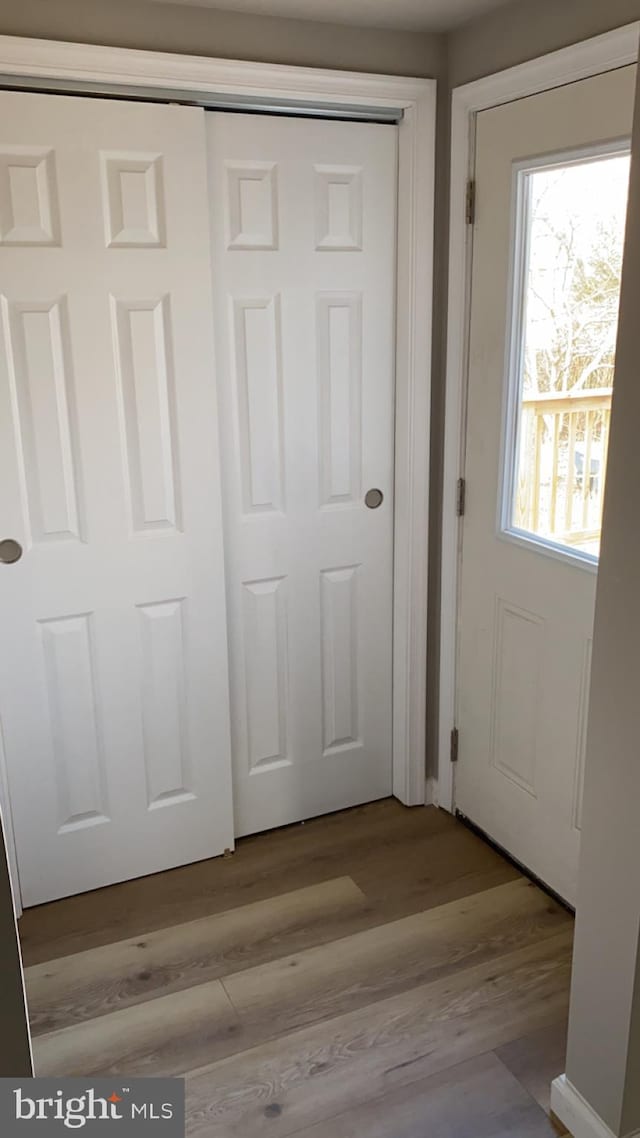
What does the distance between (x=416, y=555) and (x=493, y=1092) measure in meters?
1.38

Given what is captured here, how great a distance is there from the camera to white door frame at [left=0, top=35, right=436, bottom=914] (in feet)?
6.52

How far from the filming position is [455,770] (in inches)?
109

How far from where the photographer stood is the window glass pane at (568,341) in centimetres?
199

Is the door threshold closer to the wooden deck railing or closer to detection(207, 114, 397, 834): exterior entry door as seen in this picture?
detection(207, 114, 397, 834): exterior entry door

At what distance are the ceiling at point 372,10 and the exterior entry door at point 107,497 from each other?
0.27 metres

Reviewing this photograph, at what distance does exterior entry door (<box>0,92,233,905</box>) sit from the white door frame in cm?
7

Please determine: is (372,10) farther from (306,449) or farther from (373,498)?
(373,498)

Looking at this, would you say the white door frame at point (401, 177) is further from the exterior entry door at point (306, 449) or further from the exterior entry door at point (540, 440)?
the exterior entry door at point (540, 440)

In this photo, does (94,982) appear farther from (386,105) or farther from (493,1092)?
(386,105)

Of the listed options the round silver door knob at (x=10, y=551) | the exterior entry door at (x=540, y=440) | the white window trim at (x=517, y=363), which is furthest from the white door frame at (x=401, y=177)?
the round silver door knob at (x=10, y=551)

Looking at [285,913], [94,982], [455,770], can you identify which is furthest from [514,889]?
[94,982]

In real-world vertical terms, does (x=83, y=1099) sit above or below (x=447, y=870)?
above

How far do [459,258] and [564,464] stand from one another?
634 mm

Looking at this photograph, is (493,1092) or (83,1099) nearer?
(83,1099)
